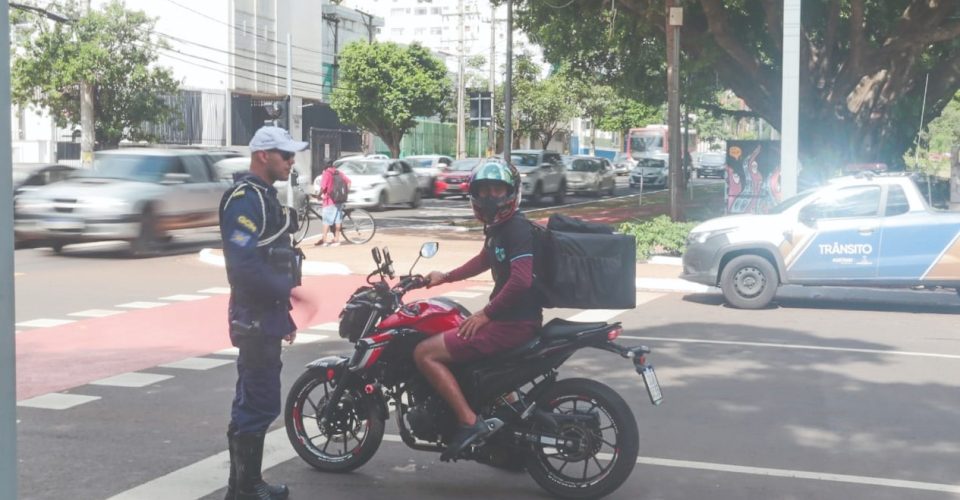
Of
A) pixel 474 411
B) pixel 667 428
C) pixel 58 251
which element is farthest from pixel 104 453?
pixel 58 251

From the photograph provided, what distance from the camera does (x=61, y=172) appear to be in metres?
22.4

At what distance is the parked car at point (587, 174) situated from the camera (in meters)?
43.3

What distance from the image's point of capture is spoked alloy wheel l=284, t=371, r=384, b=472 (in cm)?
602

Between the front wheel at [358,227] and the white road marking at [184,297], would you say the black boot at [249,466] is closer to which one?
the white road marking at [184,297]

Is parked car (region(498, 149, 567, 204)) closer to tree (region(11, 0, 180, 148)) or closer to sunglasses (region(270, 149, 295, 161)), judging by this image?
tree (region(11, 0, 180, 148))

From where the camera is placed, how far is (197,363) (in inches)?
379

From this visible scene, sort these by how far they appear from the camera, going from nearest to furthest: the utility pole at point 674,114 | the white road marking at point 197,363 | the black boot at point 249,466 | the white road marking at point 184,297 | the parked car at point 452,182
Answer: the black boot at point 249,466 → the white road marking at point 197,363 → the white road marking at point 184,297 → the utility pole at point 674,114 → the parked car at point 452,182

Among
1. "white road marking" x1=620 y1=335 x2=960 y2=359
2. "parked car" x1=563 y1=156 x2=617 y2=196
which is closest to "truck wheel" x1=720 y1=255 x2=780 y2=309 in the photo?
"white road marking" x1=620 y1=335 x2=960 y2=359

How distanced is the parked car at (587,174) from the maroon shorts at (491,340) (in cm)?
3728

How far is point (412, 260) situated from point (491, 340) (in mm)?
13438

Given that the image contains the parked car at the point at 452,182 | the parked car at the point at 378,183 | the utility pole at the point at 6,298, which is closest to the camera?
the utility pole at the point at 6,298

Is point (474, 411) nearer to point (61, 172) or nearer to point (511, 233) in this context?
point (511, 233)

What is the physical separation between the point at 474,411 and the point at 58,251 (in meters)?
16.4

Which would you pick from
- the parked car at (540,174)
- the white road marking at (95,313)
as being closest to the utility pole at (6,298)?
the white road marking at (95,313)
